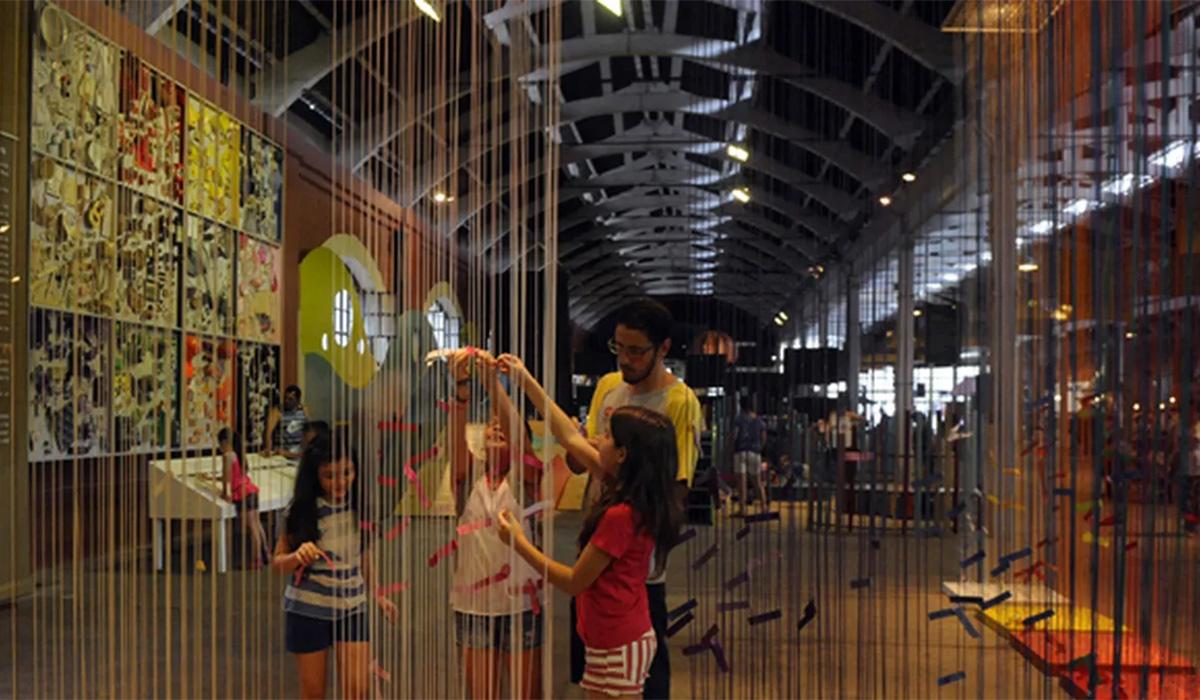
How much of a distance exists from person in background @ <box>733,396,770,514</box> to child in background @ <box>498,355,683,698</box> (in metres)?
1.59

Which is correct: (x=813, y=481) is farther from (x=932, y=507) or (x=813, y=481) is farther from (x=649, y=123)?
(x=649, y=123)

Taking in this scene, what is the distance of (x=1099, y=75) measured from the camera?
105 inches

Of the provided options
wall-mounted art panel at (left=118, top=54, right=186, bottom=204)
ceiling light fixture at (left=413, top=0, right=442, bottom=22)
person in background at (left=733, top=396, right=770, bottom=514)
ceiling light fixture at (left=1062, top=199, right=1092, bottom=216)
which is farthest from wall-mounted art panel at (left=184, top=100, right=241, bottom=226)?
ceiling light fixture at (left=1062, top=199, right=1092, bottom=216)

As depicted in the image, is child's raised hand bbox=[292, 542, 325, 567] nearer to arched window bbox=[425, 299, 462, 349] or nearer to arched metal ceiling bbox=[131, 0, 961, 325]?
arched window bbox=[425, 299, 462, 349]

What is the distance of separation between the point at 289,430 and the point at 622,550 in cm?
177

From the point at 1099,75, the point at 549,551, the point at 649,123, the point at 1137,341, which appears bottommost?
the point at 549,551

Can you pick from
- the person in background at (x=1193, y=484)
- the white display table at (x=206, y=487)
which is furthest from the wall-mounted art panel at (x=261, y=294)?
the person in background at (x=1193, y=484)

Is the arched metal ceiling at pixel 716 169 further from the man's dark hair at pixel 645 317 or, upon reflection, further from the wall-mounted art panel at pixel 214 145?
the man's dark hair at pixel 645 317

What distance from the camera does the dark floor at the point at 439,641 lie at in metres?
2.62

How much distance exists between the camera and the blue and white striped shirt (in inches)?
100

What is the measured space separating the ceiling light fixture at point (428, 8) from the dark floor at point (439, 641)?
1066mm

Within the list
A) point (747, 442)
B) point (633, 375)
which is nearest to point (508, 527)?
point (633, 375)

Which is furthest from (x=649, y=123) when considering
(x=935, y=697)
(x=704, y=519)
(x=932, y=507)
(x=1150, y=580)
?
(x=1150, y=580)

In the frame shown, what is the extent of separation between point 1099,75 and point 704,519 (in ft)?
10.2
